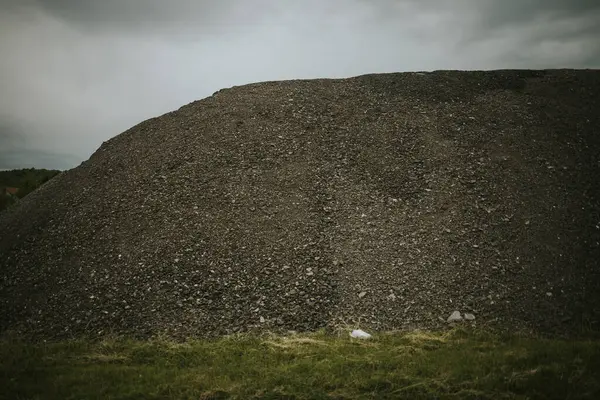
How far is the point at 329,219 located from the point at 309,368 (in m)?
5.64

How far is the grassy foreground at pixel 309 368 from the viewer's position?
20.2 ft

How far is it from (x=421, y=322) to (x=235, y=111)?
1236 cm

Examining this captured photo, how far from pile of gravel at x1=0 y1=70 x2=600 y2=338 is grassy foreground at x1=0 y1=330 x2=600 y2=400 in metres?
0.76

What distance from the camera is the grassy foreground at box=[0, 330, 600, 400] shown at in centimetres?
616

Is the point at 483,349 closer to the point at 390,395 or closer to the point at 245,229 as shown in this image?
the point at 390,395

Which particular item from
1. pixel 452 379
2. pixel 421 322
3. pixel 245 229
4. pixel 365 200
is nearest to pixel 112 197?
pixel 245 229

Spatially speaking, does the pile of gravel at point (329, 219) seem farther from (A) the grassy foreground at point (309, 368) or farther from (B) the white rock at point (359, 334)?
(A) the grassy foreground at point (309, 368)

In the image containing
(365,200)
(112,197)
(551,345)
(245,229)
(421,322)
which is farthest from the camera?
(112,197)

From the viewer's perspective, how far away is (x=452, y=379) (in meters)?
6.30

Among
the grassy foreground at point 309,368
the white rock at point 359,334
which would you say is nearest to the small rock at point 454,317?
the grassy foreground at point 309,368

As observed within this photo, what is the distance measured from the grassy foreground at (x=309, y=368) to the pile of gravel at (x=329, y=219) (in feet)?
2.51

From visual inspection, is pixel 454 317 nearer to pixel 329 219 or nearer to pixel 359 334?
pixel 359 334

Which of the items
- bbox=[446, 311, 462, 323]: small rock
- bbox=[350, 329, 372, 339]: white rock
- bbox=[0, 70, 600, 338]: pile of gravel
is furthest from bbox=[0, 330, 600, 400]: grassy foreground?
bbox=[0, 70, 600, 338]: pile of gravel

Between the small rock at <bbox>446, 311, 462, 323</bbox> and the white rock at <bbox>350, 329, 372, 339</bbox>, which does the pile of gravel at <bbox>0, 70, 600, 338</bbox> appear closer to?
the small rock at <bbox>446, 311, 462, 323</bbox>
